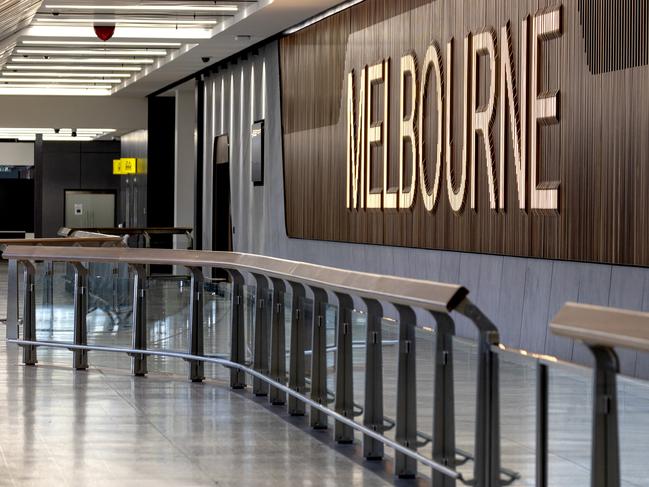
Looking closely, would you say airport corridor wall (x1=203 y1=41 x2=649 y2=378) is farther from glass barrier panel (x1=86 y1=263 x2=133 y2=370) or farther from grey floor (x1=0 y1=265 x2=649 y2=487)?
glass barrier panel (x1=86 y1=263 x2=133 y2=370)

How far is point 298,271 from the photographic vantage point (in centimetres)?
774

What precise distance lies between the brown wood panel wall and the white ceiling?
1.00 metres

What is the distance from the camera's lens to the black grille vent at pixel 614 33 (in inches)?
394

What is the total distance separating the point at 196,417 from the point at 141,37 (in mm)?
14036

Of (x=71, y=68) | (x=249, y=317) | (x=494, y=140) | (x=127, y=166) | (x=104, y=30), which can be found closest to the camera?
Result: (x=249, y=317)

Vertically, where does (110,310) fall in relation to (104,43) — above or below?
below

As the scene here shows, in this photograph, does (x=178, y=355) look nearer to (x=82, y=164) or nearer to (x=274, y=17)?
(x=274, y=17)

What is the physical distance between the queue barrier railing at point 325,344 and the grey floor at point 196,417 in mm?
102

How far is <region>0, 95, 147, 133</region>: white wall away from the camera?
3269cm

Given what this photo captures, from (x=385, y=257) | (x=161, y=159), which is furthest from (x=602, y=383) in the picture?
(x=161, y=159)

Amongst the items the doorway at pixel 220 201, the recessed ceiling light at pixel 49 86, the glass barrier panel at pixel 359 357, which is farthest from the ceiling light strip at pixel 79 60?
the glass barrier panel at pixel 359 357

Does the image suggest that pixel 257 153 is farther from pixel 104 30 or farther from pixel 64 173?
pixel 64 173

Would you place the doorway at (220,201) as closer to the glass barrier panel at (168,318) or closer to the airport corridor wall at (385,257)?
the airport corridor wall at (385,257)

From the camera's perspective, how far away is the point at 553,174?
11.5 m
